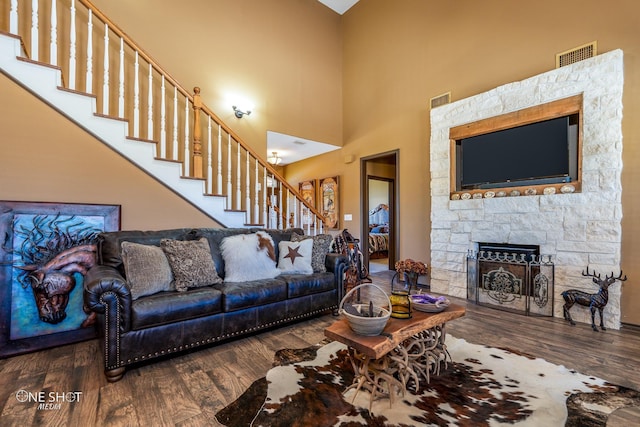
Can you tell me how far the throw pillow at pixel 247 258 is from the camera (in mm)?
2807

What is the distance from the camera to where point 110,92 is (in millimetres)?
3562

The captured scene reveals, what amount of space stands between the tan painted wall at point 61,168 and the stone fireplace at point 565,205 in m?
3.90

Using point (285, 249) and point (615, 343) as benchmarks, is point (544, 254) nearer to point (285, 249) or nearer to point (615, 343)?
point (615, 343)

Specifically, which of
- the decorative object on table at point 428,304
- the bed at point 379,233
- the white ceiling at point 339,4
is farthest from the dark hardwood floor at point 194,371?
the white ceiling at point 339,4

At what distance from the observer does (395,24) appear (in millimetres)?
5152

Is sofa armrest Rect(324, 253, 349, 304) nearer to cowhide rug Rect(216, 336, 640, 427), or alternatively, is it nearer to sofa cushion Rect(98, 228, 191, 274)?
cowhide rug Rect(216, 336, 640, 427)

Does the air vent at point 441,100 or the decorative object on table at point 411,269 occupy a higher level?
the air vent at point 441,100

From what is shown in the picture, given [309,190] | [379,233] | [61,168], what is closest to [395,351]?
[61,168]

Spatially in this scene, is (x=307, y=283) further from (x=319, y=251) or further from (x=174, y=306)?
(x=174, y=306)

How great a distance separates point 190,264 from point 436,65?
4.57 m

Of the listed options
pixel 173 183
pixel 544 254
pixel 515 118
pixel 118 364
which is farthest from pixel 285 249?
pixel 515 118

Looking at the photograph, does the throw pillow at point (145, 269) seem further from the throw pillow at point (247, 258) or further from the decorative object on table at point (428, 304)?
the decorative object on table at point (428, 304)

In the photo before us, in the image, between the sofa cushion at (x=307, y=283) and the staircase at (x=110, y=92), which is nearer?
the staircase at (x=110, y=92)

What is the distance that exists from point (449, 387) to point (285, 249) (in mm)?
1981
